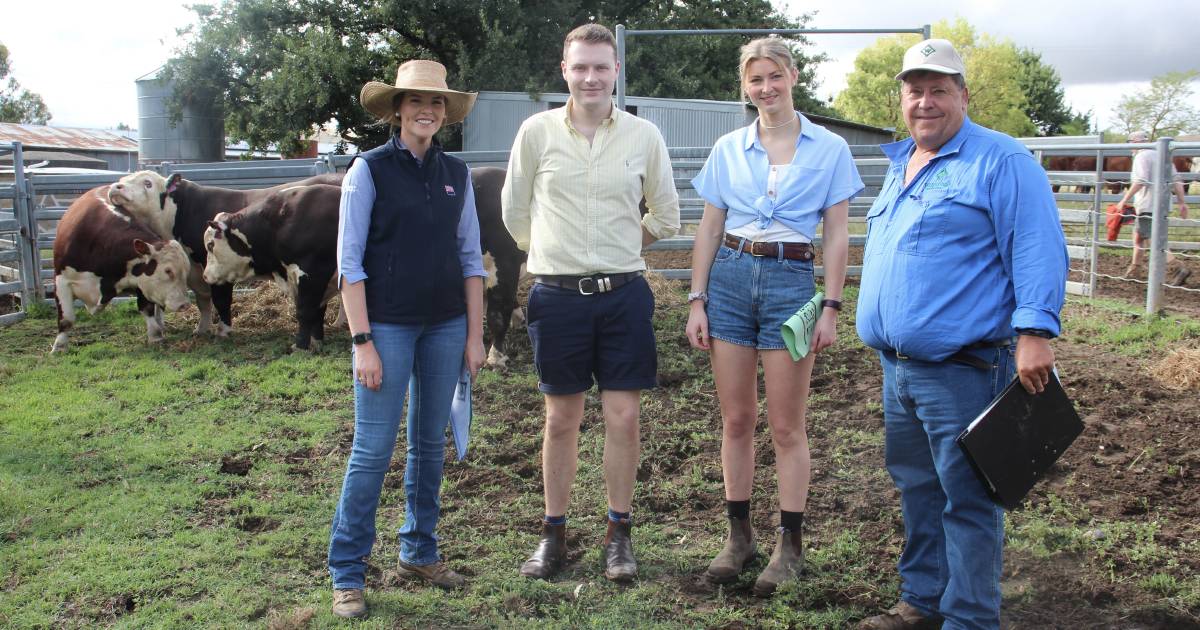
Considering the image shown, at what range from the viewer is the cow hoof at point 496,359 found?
277 inches

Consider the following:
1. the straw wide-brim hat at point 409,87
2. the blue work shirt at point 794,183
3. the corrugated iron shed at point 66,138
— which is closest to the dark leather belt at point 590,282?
the blue work shirt at point 794,183

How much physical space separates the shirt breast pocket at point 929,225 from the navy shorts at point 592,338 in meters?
1.05

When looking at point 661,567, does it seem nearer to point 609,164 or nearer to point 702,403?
point 609,164

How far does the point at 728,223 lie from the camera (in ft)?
11.2

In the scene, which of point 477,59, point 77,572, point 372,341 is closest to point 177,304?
point 77,572

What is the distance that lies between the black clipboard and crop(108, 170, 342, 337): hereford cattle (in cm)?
735

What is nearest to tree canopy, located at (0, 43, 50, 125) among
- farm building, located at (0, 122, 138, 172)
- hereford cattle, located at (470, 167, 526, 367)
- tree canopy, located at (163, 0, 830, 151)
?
farm building, located at (0, 122, 138, 172)

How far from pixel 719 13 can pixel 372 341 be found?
2544cm

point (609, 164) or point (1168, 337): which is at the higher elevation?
point (609, 164)

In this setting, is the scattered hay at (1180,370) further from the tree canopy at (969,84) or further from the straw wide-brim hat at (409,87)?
the tree canopy at (969,84)

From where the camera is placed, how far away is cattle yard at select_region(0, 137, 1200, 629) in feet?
11.0

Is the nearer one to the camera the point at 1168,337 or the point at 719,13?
the point at 1168,337

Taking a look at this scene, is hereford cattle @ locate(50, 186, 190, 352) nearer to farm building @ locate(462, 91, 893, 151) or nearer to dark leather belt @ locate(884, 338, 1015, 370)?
dark leather belt @ locate(884, 338, 1015, 370)

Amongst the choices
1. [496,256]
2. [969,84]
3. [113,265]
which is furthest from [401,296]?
[969,84]
